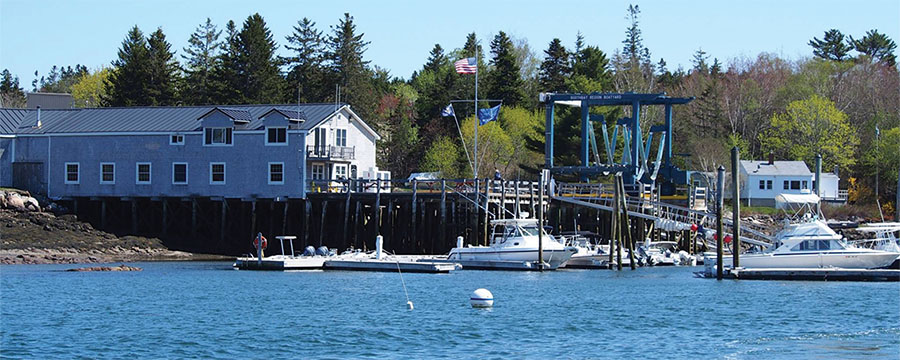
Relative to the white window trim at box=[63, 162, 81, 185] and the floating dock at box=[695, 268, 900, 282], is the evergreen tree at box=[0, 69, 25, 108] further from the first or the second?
the floating dock at box=[695, 268, 900, 282]

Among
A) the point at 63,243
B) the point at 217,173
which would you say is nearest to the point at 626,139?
the point at 217,173

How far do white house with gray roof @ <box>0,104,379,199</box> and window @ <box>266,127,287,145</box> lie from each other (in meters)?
0.05

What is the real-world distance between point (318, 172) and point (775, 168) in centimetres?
3438

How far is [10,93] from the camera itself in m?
125

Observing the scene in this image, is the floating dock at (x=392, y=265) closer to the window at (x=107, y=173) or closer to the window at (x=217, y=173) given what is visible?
the window at (x=217, y=173)

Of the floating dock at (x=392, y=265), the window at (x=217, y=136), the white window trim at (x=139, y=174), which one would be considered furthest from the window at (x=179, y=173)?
the floating dock at (x=392, y=265)

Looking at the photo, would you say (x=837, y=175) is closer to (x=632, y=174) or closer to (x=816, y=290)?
(x=632, y=174)

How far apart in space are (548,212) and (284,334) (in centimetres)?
3182

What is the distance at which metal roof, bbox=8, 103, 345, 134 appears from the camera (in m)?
64.5

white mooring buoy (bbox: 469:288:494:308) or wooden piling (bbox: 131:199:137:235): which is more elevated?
wooden piling (bbox: 131:199:137:235)

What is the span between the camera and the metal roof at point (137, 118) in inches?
2539

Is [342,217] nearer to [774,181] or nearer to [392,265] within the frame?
[392,265]

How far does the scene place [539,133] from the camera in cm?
8538

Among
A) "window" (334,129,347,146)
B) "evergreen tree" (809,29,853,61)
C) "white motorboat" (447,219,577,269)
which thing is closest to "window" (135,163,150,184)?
"window" (334,129,347,146)
